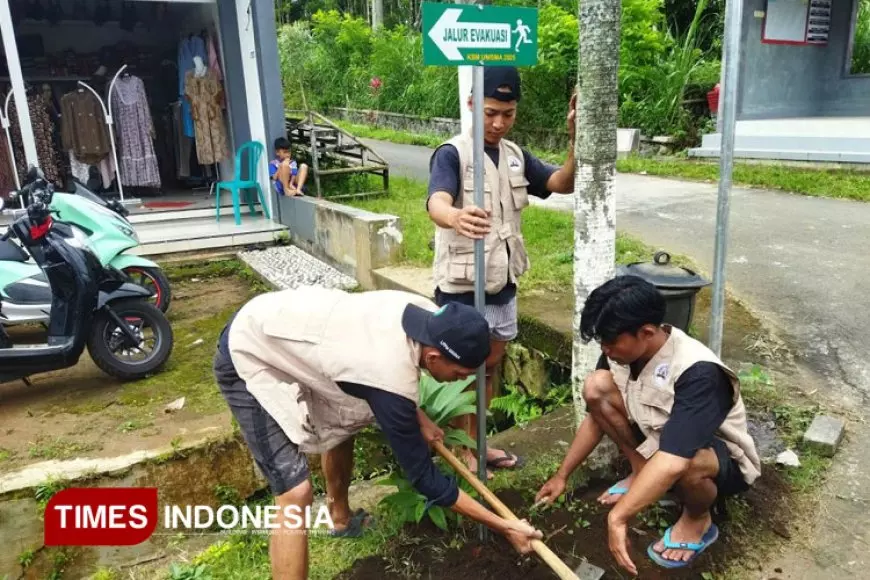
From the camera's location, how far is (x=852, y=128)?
9.59 meters

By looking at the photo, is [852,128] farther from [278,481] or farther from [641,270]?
[278,481]

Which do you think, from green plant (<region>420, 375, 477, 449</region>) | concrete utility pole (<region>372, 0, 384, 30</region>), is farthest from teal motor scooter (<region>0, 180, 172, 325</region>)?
concrete utility pole (<region>372, 0, 384, 30</region>)

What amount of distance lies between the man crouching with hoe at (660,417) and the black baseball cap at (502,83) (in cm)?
96

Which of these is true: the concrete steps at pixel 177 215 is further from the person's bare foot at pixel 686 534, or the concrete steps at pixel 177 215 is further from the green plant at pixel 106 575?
the person's bare foot at pixel 686 534

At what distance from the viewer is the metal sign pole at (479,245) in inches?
90.4

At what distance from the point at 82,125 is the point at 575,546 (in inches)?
299

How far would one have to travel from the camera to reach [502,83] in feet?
8.95

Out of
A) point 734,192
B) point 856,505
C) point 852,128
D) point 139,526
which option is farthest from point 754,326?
point 852,128

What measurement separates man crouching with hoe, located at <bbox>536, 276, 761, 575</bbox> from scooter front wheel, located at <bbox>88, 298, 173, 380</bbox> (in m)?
2.95

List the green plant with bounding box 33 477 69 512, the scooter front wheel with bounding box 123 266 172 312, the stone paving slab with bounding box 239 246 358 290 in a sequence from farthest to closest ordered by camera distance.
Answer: the stone paving slab with bounding box 239 246 358 290
the scooter front wheel with bounding box 123 266 172 312
the green plant with bounding box 33 477 69 512

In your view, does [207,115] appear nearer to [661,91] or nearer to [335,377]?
[335,377]

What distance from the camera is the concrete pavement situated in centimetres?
257

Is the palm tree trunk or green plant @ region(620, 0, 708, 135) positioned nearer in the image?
the palm tree trunk

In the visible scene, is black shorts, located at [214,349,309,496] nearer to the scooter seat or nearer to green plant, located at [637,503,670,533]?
green plant, located at [637,503,670,533]
